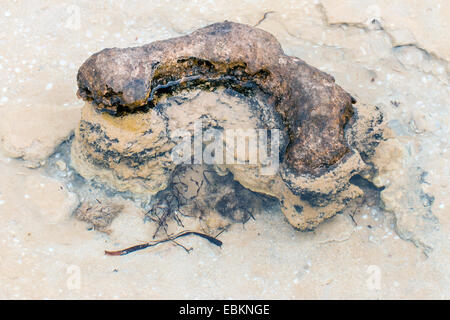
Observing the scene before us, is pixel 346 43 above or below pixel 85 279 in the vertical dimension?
above

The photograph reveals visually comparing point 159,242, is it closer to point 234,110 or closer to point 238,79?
point 234,110

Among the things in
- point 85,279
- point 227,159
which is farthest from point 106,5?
point 85,279

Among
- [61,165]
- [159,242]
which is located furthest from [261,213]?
[61,165]

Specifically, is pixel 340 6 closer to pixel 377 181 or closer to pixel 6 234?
pixel 377 181

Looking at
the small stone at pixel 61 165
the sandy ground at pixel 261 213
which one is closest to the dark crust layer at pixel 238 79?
the sandy ground at pixel 261 213

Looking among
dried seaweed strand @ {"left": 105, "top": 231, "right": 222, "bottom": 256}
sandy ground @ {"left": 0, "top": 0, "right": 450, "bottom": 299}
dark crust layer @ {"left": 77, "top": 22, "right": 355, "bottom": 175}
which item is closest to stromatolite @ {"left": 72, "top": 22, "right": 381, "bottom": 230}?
dark crust layer @ {"left": 77, "top": 22, "right": 355, "bottom": 175}
